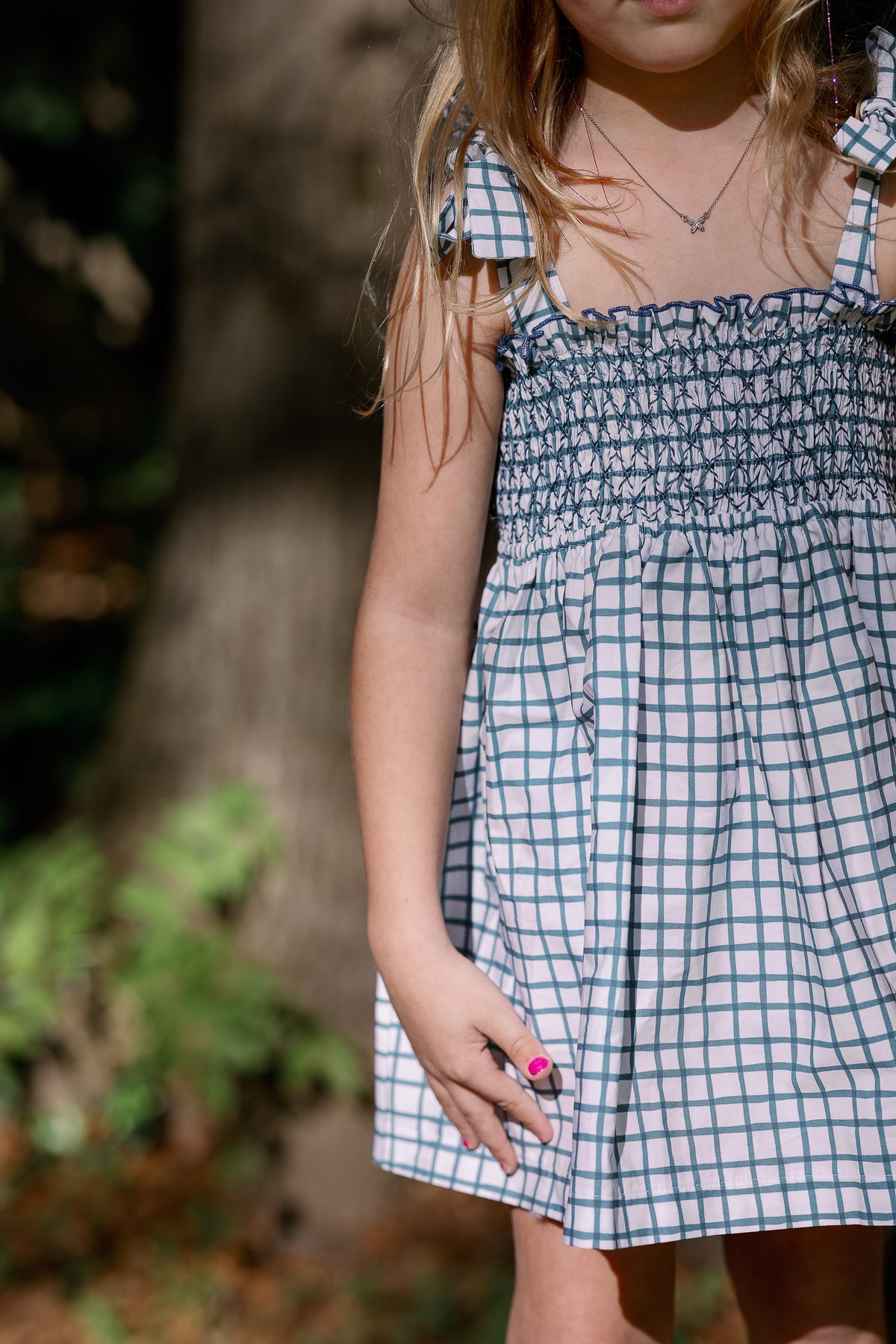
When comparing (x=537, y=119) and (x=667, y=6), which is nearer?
(x=667, y=6)

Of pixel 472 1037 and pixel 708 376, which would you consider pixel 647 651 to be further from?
pixel 472 1037

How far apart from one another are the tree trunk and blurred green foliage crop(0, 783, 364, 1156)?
9 centimetres

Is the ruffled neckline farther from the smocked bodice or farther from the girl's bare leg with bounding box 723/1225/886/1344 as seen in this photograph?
the girl's bare leg with bounding box 723/1225/886/1344

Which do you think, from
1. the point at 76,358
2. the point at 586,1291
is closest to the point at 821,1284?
the point at 586,1291

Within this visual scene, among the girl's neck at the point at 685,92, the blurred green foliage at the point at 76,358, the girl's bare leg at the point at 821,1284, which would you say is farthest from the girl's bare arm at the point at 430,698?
the blurred green foliage at the point at 76,358

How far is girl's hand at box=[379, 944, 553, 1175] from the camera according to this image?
1.21m

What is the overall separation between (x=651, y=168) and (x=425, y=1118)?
102 cm

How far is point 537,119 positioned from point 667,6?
19cm

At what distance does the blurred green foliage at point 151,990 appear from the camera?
8.75ft

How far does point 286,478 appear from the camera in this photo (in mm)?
2869

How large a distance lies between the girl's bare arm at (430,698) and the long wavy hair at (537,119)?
0.03 m

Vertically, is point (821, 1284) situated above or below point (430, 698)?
below

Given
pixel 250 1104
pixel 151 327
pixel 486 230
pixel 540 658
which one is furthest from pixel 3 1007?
pixel 151 327

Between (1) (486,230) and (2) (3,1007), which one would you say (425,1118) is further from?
(2) (3,1007)
